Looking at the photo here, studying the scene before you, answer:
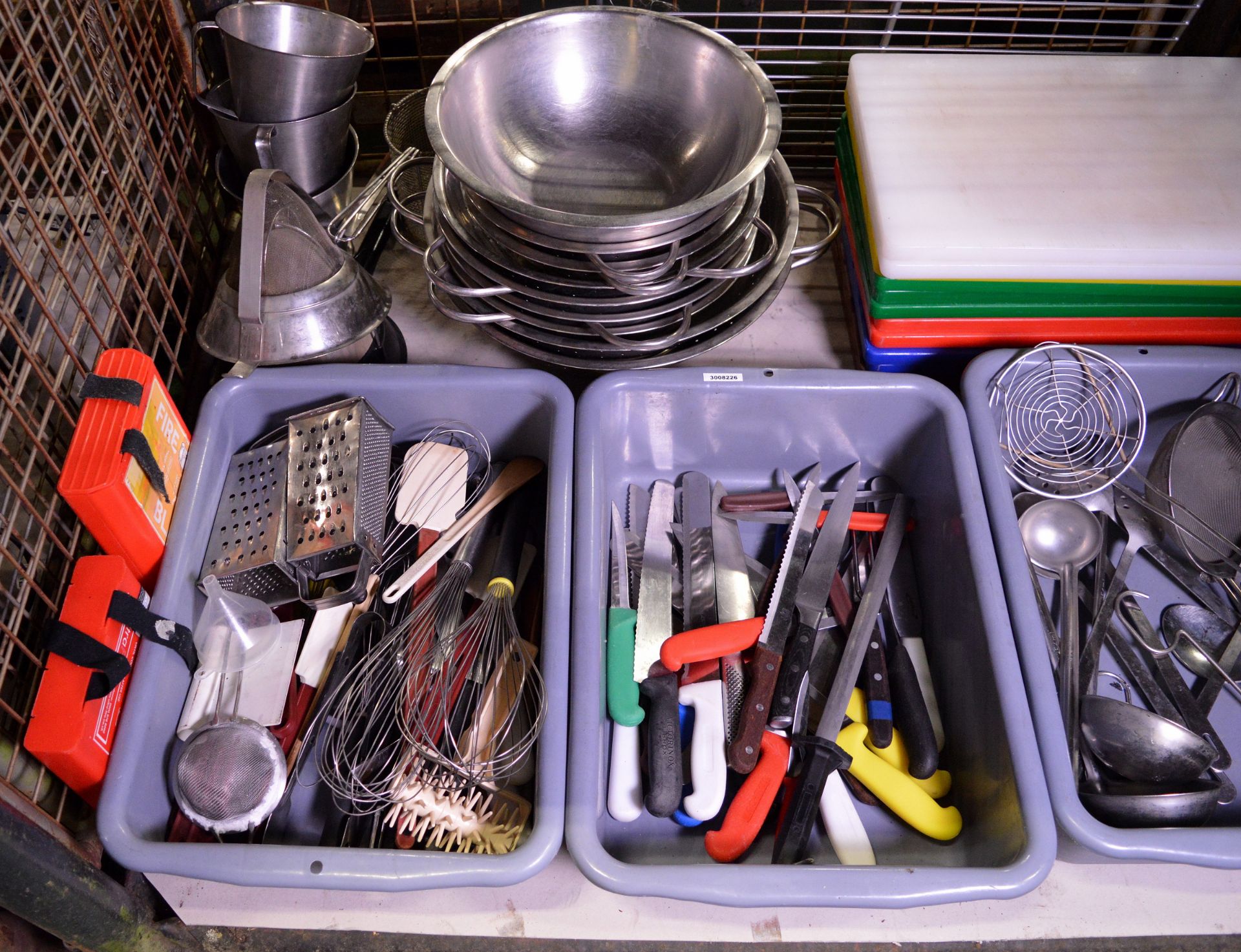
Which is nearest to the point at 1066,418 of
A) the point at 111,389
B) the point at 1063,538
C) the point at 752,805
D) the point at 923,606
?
the point at 1063,538

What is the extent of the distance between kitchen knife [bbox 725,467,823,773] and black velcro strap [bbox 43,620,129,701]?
0.43m

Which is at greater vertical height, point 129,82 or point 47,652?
point 129,82

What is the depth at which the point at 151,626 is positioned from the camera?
0.65 m

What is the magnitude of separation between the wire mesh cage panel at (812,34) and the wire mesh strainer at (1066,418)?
348 mm

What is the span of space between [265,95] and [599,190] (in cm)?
30

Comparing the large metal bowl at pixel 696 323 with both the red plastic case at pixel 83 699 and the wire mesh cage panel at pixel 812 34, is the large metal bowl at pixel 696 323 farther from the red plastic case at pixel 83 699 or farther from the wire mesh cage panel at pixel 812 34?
the red plastic case at pixel 83 699

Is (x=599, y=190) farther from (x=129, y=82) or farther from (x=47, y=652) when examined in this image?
(x=47, y=652)

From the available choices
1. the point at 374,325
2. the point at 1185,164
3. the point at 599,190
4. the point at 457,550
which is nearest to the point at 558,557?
the point at 457,550

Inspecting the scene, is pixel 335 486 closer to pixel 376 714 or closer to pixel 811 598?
pixel 376 714

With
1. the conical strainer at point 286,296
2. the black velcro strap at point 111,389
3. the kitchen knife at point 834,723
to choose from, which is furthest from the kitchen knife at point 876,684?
the black velcro strap at point 111,389

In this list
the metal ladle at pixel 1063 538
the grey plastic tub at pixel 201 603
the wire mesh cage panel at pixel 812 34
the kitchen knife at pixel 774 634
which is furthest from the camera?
the wire mesh cage panel at pixel 812 34

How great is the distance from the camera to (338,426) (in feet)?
2.49

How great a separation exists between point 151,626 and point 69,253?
0.98 ft

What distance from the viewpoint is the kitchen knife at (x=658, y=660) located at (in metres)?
0.66
